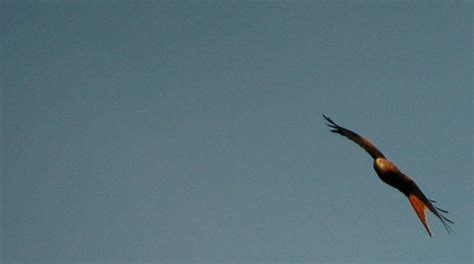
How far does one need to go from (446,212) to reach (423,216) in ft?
1.57

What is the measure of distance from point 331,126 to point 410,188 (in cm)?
204

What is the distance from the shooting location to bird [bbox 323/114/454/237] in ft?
35.0

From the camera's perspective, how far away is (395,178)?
11203 millimetres

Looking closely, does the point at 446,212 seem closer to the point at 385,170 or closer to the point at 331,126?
the point at 385,170

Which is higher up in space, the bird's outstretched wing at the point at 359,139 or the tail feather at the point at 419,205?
the bird's outstretched wing at the point at 359,139

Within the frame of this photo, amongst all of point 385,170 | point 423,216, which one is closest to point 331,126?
point 385,170

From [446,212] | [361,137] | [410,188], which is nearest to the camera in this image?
[446,212]

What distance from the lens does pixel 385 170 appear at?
11297mm

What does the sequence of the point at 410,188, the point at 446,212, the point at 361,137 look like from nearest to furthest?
the point at 446,212
the point at 410,188
the point at 361,137

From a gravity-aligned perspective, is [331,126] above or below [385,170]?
above

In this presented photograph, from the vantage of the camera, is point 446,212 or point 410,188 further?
point 410,188

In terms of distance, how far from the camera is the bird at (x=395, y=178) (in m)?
10.7

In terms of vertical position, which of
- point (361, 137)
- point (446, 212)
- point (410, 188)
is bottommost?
point (446, 212)

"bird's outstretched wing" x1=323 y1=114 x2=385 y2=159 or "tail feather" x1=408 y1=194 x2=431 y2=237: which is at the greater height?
"bird's outstretched wing" x1=323 y1=114 x2=385 y2=159
